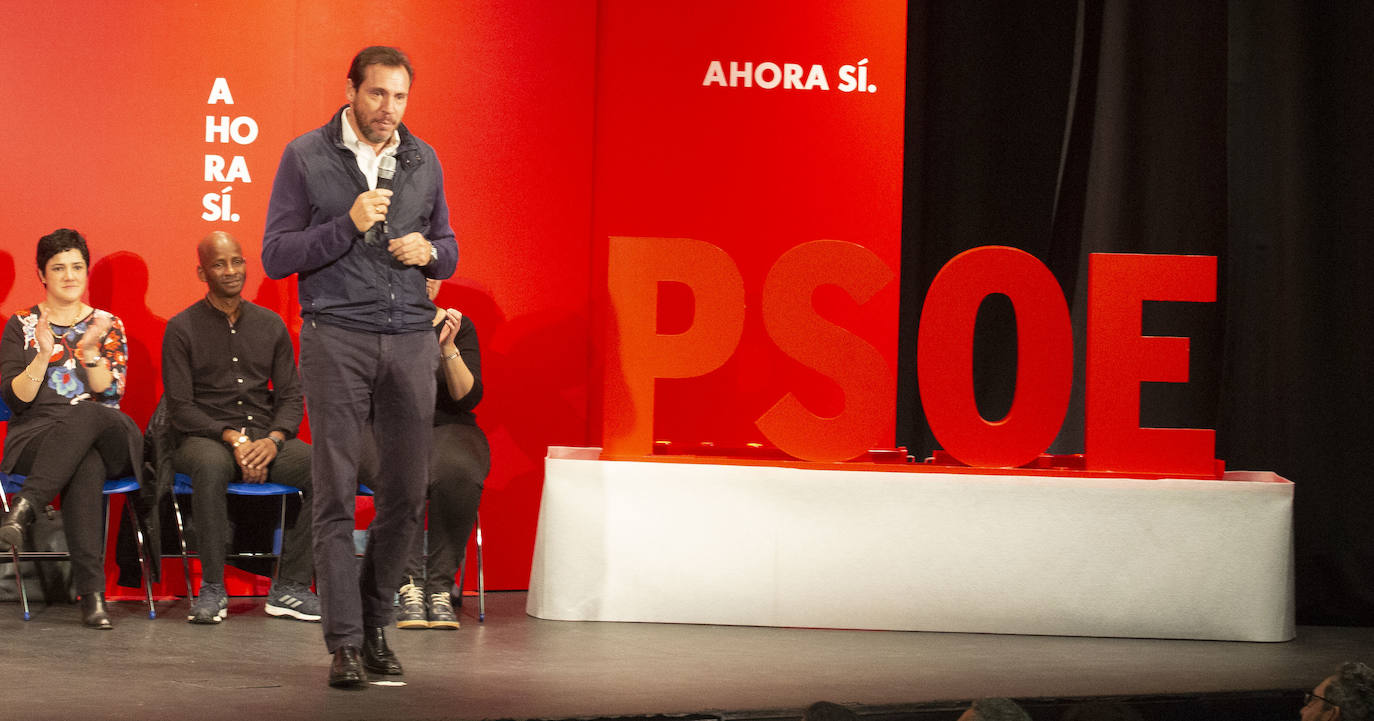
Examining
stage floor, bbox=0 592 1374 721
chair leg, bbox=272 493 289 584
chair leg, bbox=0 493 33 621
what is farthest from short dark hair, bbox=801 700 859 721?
chair leg, bbox=0 493 33 621

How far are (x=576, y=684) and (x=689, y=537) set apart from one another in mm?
1219

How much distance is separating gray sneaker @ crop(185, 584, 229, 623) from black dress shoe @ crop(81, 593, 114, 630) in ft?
0.88

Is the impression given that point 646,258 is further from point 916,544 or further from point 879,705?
point 879,705

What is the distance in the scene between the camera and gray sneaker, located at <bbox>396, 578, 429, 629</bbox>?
496 cm

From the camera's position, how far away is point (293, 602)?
5113mm

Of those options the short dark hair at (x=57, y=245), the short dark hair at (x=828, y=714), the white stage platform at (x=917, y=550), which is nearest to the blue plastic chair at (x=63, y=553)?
the short dark hair at (x=57, y=245)

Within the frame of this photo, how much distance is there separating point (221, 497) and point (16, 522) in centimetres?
65

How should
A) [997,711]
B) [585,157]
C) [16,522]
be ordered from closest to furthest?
1. [997,711]
2. [16,522]
3. [585,157]

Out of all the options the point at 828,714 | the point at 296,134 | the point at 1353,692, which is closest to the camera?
the point at 828,714

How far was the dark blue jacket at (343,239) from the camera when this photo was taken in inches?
147

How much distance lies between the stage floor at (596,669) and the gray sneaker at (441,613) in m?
0.06

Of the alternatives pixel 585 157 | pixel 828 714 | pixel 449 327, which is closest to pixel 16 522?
pixel 449 327

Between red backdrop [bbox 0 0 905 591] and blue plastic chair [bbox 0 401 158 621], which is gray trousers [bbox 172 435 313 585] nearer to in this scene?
blue plastic chair [bbox 0 401 158 621]

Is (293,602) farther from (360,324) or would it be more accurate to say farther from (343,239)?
(343,239)
